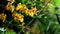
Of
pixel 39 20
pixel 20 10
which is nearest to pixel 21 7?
pixel 20 10

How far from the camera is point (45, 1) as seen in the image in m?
2.21

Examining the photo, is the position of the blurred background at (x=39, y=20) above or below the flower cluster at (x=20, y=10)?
below

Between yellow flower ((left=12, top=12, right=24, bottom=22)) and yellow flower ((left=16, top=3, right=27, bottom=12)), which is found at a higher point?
yellow flower ((left=16, top=3, right=27, bottom=12))

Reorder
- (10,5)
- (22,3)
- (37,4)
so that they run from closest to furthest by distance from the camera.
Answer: (10,5) → (22,3) → (37,4)

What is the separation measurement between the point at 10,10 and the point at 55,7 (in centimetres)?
59

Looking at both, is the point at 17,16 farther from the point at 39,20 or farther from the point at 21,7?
the point at 39,20

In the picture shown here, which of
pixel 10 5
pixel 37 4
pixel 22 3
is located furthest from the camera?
pixel 37 4

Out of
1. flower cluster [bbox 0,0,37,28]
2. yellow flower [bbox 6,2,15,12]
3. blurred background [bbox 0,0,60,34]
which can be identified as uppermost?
yellow flower [bbox 6,2,15,12]

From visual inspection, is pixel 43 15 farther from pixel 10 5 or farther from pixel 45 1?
pixel 10 5

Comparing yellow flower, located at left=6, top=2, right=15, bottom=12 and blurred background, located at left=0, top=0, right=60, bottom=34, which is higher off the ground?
yellow flower, located at left=6, top=2, right=15, bottom=12

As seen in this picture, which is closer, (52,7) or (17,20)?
(17,20)

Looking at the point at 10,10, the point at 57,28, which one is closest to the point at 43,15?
the point at 57,28

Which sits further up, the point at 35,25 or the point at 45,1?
the point at 45,1

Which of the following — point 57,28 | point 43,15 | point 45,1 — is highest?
point 45,1
